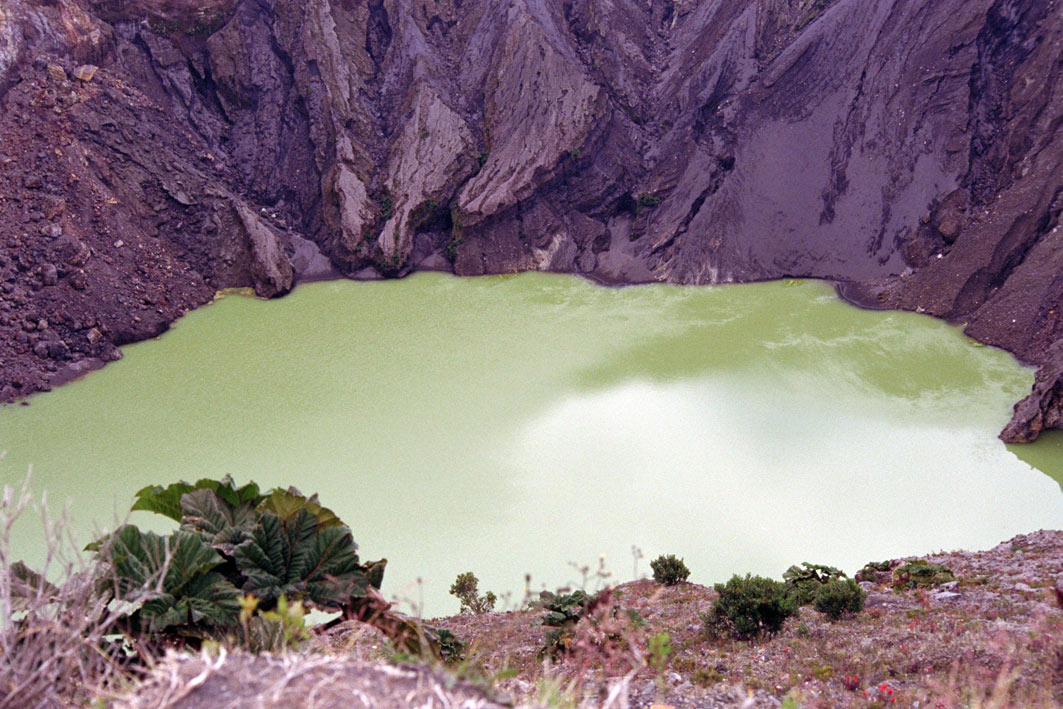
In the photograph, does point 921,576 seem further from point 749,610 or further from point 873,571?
point 749,610

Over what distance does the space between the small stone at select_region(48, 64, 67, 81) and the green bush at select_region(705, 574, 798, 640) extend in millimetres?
22754

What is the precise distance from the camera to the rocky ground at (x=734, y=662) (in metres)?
2.47

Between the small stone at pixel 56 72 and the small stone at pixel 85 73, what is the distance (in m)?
0.41

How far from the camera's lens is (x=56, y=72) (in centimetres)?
1970

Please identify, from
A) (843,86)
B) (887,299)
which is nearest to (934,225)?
(887,299)

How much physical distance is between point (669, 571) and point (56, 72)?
2189cm

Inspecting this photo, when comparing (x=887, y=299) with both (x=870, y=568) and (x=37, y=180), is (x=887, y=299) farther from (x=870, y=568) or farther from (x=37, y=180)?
(x=37, y=180)

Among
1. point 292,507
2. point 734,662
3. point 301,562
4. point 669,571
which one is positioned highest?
point 292,507

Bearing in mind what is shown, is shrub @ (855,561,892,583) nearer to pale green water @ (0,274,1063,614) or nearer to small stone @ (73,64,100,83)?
pale green water @ (0,274,1063,614)

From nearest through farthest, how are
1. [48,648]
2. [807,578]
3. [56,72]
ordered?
[48,648]
[807,578]
[56,72]

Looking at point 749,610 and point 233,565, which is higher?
point 233,565

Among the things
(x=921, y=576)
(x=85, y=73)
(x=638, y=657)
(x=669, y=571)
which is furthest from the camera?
(x=85, y=73)

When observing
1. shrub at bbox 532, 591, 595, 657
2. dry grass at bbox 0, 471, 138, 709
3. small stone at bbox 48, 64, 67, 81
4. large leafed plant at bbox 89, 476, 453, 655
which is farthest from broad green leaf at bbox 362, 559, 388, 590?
small stone at bbox 48, 64, 67, 81

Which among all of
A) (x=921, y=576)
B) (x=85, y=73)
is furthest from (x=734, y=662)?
(x=85, y=73)
